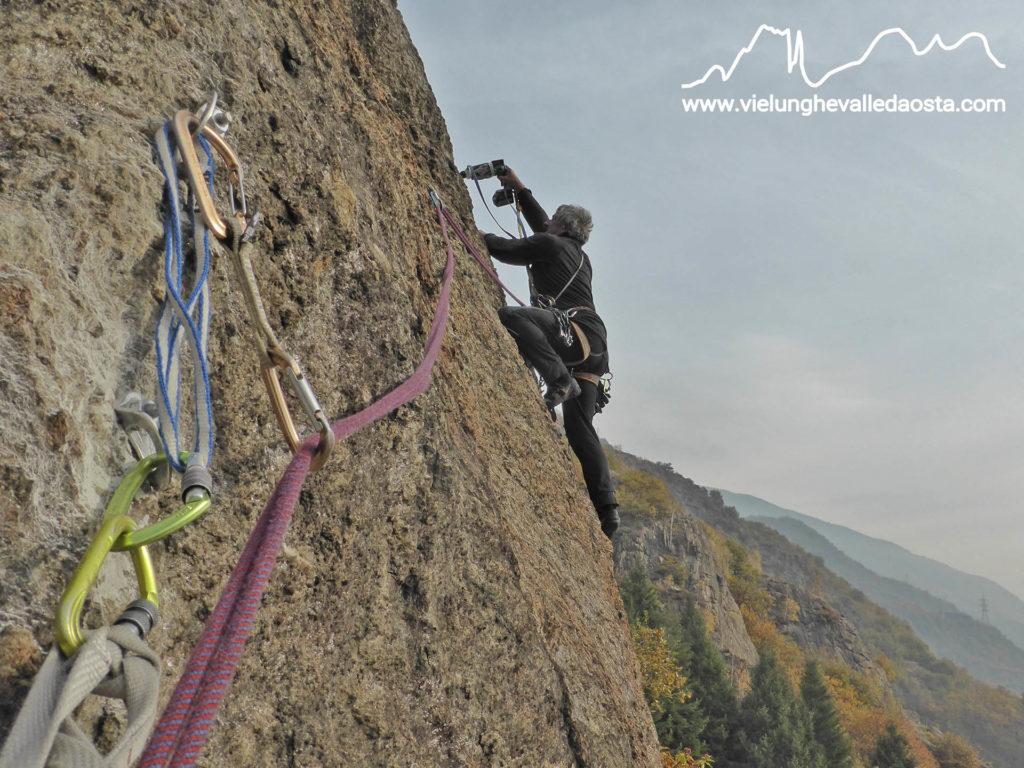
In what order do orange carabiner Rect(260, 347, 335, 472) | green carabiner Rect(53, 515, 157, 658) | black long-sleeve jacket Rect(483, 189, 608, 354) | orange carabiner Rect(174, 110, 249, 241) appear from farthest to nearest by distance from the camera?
black long-sleeve jacket Rect(483, 189, 608, 354) < orange carabiner Rect(174, 110, 249, 241) < orange carabiner Rect(260, 347, 335, 472) < green carabiner Rect(53, 515, 157, 658)

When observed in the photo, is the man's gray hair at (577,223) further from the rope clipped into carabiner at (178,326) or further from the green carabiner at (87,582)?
the green carabiner at (87,582)

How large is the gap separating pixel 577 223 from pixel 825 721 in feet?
146

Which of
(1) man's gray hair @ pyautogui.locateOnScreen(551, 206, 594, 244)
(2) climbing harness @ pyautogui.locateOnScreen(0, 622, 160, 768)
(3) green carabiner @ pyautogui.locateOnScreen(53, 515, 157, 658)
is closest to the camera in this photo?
(2) climbing harness @ pyautogui.locateOnScreen(0, 622, 160, 768)

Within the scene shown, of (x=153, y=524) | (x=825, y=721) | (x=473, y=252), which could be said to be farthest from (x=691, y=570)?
(x=153, y=524)

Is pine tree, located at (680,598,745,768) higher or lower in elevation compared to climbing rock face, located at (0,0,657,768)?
lower

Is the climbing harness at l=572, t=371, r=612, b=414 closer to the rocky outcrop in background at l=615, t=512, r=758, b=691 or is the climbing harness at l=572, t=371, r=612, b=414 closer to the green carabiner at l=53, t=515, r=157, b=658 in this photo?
the green carabiner at l=53, t=515, r=157, b=658

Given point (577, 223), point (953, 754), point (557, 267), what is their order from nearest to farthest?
point (557, 267) < point (577, 223) < point (953, 754)

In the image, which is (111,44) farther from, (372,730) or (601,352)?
(601,352)

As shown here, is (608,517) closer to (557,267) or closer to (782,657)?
(557,267)

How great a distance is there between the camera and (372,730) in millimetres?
1857

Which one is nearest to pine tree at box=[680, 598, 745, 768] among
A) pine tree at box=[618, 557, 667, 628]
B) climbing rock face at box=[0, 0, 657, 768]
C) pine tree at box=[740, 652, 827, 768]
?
pine tree at box=[740, 652, 827, 768]

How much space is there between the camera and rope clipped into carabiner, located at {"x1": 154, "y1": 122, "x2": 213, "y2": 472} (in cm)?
135

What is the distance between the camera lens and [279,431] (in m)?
1.83

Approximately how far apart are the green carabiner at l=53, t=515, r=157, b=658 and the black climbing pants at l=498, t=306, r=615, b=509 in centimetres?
383
